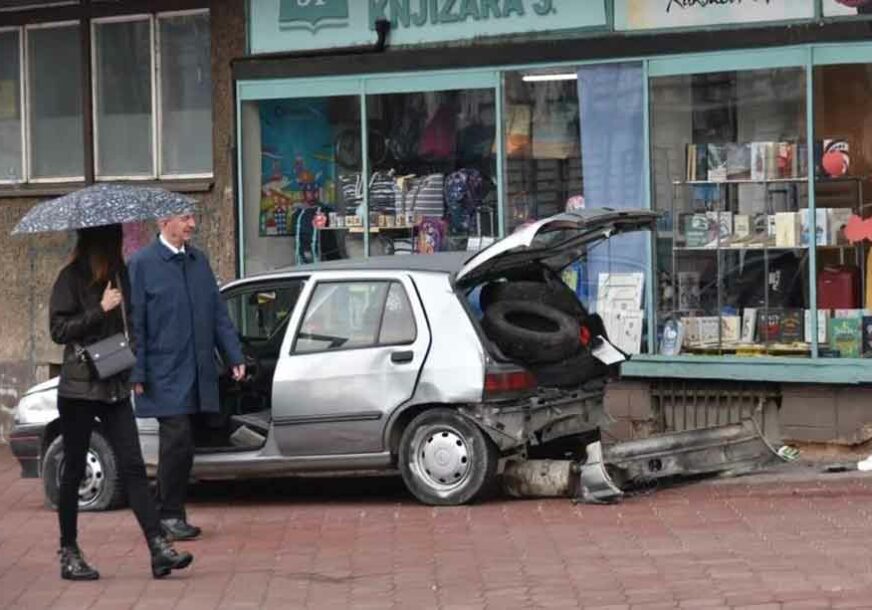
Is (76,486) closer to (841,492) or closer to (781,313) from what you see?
(841,492)

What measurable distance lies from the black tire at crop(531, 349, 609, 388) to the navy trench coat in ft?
6.71

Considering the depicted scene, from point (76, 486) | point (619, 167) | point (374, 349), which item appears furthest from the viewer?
point (619, 167)

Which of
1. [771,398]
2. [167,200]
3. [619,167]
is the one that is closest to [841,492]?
[771,398]

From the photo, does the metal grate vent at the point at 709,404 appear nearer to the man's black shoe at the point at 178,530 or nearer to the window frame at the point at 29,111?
the man's black shoe at the point at 178,530

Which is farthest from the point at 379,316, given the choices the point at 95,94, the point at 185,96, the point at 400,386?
the point at 95,94

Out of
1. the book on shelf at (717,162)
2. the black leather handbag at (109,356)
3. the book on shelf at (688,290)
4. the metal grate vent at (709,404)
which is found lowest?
the metal grate vent at (709,404)

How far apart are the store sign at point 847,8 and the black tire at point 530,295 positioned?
3084 millimetres

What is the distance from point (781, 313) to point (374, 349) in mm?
3613

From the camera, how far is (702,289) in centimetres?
1417

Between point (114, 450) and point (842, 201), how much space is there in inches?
249

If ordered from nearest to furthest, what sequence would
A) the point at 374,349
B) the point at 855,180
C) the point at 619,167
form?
the point at 374,349
the point at 855,180
the point at 619,167

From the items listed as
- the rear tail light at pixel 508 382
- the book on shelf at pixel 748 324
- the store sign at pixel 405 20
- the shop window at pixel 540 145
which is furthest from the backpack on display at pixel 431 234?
the rear tail light at pixel 508 382

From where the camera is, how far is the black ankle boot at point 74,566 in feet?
31.4

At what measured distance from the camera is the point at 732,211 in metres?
14.0
